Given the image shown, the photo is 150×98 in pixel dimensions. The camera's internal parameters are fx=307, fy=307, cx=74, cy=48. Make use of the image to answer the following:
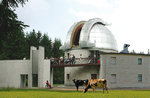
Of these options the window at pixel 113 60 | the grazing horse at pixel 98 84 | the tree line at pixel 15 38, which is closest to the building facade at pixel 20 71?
the tree line at pixel 15 38

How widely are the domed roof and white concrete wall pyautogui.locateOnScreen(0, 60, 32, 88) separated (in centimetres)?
880

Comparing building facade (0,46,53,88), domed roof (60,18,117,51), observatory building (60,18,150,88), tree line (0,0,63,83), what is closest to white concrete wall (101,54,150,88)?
observatory building (60,18,150,88)

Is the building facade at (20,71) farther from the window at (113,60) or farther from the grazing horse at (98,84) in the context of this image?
the grazing horse at (98,84)

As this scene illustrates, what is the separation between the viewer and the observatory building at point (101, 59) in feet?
137

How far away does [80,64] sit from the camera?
4181 cm

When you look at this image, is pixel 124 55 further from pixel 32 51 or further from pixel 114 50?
pixel 32 51

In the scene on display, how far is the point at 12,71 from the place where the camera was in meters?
41.5

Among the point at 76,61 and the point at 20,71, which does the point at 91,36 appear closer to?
the point at 76,61

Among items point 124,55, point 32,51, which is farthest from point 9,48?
point 124,55

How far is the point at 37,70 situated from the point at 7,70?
411 centimetres

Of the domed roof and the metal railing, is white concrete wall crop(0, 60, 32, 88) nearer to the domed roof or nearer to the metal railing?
the metal railing

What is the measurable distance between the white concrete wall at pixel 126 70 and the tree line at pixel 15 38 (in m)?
13.8

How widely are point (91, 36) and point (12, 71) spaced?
1273cm

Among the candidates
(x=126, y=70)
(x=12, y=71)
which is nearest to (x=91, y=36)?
(x=126, y=70)
